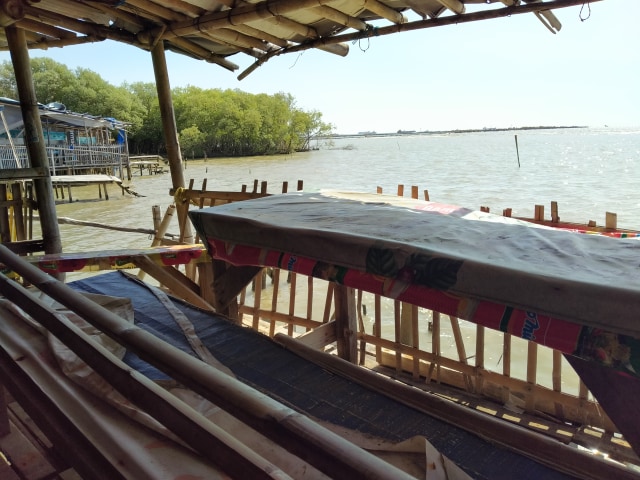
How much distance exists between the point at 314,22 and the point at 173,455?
10.9 ft

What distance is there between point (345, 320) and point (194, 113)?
50645mm

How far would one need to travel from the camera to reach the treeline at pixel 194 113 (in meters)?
43.6

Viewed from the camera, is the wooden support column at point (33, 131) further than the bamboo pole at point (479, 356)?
Yes

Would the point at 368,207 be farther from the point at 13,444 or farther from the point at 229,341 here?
the point at 13,444

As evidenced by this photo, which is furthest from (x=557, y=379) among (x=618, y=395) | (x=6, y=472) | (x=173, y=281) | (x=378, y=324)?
(x=6, y=472)

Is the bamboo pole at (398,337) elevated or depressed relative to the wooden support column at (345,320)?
depressed

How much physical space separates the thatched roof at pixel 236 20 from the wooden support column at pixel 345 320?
1786 mm

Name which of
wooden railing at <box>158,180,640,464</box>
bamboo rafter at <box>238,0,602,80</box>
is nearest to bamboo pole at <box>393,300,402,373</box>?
wooden railing at <box>158,180,640,464</box>

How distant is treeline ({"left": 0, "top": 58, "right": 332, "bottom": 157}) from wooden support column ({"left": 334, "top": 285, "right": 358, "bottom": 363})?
4582 centimetres

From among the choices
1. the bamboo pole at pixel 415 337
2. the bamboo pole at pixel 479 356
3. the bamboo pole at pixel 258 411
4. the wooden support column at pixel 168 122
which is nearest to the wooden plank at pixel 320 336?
the bamboo pole at pixel 415 337

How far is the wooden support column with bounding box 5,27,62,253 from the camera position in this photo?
12.2 ft

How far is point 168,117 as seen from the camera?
4539 millimetres

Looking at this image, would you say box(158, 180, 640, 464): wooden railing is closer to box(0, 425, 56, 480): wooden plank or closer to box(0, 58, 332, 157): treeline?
box(0, 425, 56, 480): wooden plank

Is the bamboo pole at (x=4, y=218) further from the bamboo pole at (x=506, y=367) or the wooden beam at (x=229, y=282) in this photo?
the bamboo pole at (x=506, y=367)
